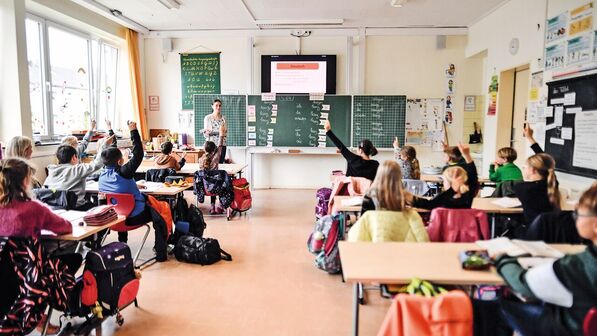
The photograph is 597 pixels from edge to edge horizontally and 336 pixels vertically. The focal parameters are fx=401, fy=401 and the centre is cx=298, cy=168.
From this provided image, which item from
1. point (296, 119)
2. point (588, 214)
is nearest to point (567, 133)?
point (588, 214)

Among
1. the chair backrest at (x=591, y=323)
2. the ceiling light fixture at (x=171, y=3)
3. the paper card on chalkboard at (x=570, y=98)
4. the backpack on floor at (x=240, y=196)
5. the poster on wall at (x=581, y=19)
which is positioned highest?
the ceiling light fixture at (x=171, y=3)

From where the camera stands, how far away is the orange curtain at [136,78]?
25.3 ft

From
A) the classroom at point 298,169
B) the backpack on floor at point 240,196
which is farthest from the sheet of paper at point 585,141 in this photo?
the backpack on floor at point 240,196

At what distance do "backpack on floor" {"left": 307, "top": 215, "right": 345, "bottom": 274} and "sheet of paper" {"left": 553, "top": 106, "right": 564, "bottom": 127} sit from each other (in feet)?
9.63

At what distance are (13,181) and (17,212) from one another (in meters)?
0.18

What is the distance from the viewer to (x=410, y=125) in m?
7.89

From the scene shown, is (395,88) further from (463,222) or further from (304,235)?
(463,222)

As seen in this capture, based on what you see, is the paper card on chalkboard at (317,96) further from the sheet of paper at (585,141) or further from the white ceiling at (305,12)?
the sheet of paper at (585,141)

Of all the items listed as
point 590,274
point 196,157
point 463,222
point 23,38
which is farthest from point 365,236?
point 196,157

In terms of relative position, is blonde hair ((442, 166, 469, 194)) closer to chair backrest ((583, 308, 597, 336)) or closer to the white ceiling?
chair backrest ((583, 308, 597, 336))

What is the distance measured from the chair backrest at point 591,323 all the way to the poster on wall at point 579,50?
3767 millimetres

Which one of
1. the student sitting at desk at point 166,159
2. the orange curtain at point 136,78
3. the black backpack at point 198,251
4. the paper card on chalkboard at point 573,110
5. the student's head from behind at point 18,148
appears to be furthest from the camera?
the orange curtain at point 136,78

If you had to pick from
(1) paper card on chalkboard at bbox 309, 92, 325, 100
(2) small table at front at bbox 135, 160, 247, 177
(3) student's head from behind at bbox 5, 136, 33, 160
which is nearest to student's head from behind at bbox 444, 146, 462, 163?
(2) small table at front at bbox 135, 160, 247, 177

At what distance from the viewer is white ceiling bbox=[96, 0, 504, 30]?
20.5ft
